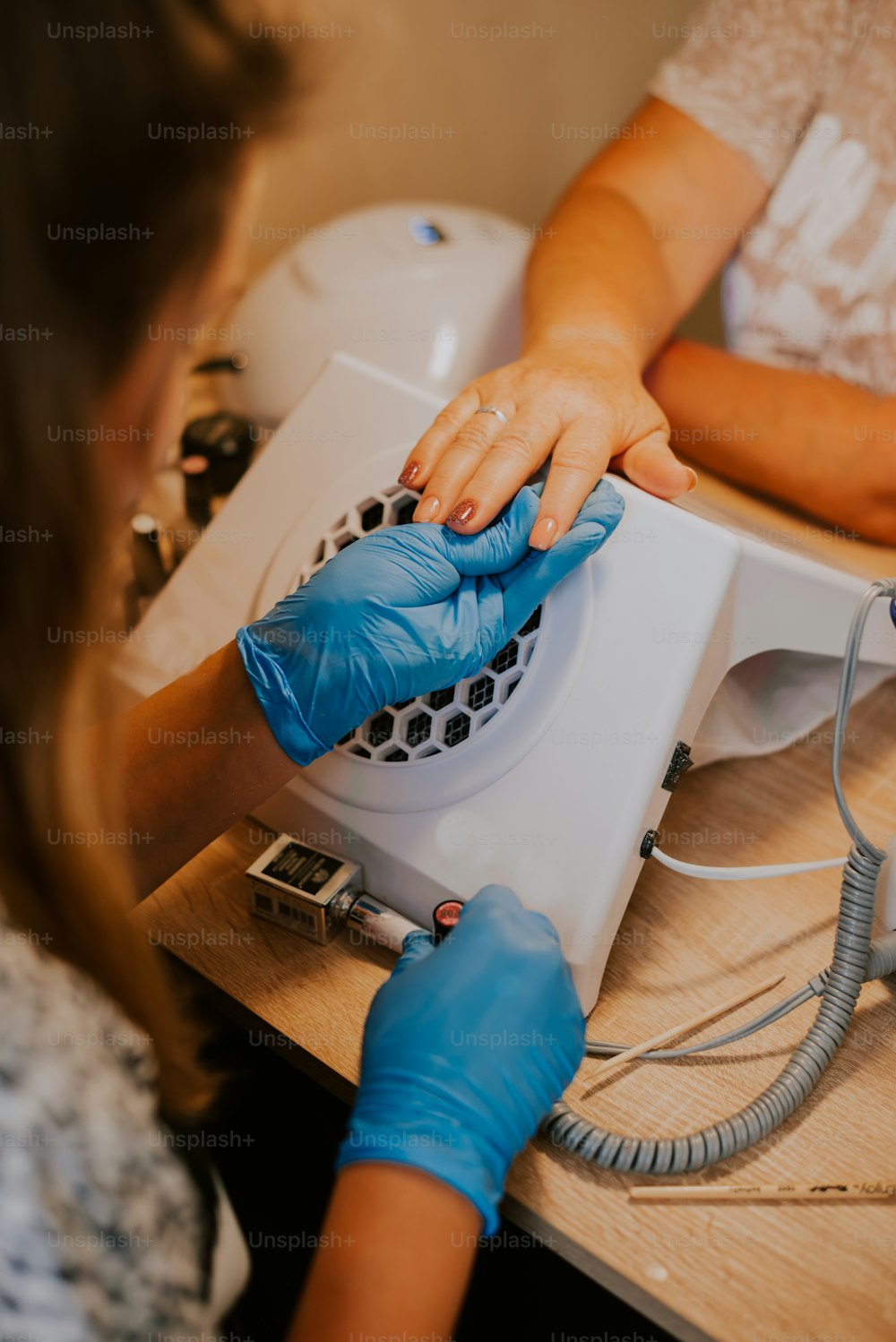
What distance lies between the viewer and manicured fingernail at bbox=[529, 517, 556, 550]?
75cm

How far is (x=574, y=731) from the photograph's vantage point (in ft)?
2.48

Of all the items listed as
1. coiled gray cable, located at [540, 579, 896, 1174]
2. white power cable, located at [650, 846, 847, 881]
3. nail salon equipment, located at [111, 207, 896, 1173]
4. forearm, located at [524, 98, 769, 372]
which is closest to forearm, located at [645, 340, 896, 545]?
forearm, located at [524, 98, 769, 372]

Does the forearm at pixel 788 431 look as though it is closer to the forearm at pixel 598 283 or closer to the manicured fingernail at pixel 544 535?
the forearm at pixel 598 283

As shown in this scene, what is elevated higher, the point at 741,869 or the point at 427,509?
the point at 427,509

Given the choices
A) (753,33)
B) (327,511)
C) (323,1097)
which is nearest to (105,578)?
(327,511)

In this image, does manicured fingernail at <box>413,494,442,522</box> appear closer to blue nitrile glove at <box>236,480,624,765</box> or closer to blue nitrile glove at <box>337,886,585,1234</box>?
blue nitrile glove at <box>236,480,624,765</box>

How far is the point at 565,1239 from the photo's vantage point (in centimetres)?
64

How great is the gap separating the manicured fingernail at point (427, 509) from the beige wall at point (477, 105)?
1193mm

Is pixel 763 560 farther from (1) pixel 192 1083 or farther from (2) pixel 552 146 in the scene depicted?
(2) pixel 552 146

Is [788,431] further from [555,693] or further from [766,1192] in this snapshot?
[766,1192]

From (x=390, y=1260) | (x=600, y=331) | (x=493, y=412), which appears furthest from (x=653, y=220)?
(x=390, y=1260)

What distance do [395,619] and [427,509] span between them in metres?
0.11

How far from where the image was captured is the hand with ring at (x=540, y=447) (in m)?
0.79

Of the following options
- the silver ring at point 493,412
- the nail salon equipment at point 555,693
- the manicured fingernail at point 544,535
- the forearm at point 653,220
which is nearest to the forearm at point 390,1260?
the nail salon equipment at point 555,693
